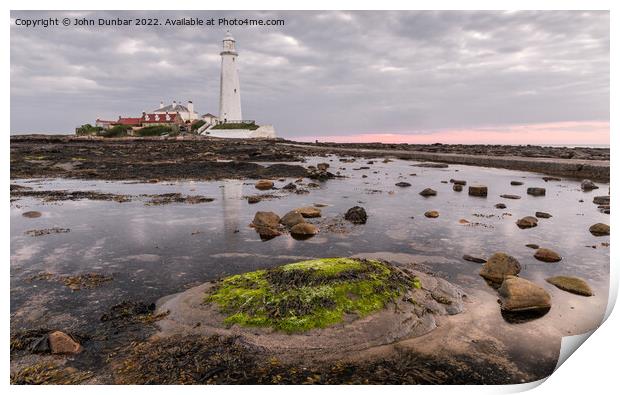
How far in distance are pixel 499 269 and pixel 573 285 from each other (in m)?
1.49

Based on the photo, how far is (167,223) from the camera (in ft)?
47.4

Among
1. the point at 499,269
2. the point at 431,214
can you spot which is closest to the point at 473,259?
the point at 499,269

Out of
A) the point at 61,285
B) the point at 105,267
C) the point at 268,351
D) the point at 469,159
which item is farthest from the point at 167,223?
the point at 469,159

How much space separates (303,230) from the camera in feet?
42.3

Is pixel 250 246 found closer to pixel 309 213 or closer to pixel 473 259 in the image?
pixel 309 213

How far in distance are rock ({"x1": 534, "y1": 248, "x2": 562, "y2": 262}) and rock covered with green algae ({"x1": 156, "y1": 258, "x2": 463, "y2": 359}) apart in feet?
13.2

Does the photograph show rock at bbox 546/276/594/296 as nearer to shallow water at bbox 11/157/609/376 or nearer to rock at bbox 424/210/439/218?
shallow water at bbox 11/157/609/376

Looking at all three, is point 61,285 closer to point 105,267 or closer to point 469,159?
point 105,267

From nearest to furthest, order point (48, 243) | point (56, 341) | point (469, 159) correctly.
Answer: point (56, 341) < point (48, 243) < point (469, 159)

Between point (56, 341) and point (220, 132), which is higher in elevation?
point (220, 132)

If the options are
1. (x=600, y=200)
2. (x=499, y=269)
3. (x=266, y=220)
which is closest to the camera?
(x=499, y=269)

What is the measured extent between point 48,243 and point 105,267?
137 inches

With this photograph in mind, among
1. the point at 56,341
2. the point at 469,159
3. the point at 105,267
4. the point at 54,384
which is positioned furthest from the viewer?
the point at 469,159

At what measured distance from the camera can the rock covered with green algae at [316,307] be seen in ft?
20.0
